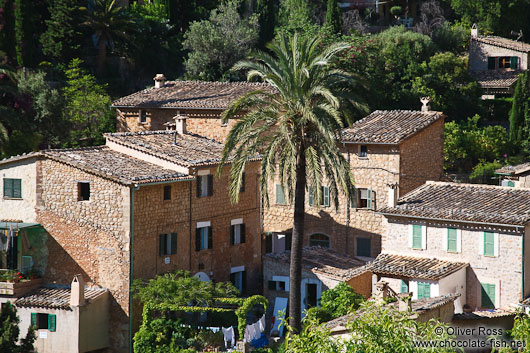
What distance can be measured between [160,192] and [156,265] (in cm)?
278

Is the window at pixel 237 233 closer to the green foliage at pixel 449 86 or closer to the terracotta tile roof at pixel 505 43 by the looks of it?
the green foliage at pixel 449 86

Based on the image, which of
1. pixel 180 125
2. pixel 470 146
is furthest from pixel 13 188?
pixel 470 146

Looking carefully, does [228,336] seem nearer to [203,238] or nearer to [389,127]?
[203,238]

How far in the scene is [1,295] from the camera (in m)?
37.2

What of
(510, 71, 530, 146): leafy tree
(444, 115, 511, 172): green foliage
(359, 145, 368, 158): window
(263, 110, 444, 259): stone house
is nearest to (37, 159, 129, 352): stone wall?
(263, 110, 444, 259): stone house

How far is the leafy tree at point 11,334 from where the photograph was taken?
105 ft

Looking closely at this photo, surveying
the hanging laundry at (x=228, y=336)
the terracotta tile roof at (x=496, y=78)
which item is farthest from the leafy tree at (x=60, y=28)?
the hanging laundry at (x=228, y=336)

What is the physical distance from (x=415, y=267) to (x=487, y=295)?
107 inches

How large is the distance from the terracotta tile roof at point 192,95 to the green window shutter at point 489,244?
646 inches

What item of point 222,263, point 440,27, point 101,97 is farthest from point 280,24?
point 222,263

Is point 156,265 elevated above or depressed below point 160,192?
below

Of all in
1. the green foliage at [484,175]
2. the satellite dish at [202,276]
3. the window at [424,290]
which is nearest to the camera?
A: the window at [424,290]

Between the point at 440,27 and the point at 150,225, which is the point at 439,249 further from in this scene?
the point at 440,27

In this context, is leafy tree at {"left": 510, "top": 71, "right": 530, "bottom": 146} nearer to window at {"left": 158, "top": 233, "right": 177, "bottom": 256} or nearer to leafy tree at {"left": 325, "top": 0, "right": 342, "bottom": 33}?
leafy tree at {"left": 325, "top": 0, "right": 342, "bottom": 33}
